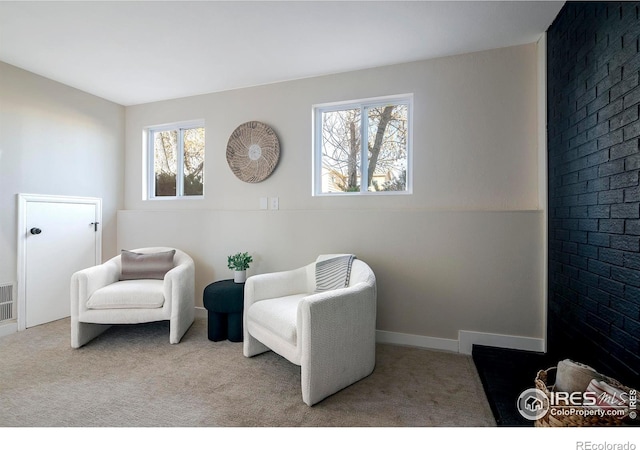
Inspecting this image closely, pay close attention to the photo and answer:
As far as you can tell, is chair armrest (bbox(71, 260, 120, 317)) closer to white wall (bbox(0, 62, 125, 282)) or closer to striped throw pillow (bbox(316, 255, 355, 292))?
white wall (bbox(0, 62, 125, 282))

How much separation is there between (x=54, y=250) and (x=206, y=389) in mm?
2431

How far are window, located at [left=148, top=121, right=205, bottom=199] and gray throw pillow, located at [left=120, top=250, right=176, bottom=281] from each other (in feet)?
3.09

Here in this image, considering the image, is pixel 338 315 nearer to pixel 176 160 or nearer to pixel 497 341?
pixel 497 341

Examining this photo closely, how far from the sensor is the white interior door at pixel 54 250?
2.91 metres

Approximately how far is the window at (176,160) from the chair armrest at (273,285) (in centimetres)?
163

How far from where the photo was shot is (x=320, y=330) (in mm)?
1733

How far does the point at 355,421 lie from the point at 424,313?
→ 4.06 feet

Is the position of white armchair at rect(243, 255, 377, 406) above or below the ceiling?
below

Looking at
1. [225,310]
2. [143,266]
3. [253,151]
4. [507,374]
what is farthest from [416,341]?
[143,266]

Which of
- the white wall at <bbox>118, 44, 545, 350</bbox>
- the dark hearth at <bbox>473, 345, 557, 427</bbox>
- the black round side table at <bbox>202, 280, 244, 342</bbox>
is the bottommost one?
the dark hearth at <bbox>473, 345, 557, 427</bbox>

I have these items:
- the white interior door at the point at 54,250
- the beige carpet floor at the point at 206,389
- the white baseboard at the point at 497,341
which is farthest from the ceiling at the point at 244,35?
the beige carpet floor at the point at 206,389

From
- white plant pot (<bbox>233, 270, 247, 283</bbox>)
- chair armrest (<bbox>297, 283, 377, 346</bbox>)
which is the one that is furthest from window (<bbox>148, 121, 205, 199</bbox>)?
chair armrest (<bbox>297, 283, 377, 346</bbox>)

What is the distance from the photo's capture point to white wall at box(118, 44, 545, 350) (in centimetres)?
240

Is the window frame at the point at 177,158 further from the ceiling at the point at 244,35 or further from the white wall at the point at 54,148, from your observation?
the ceiling at the point at 244,35
